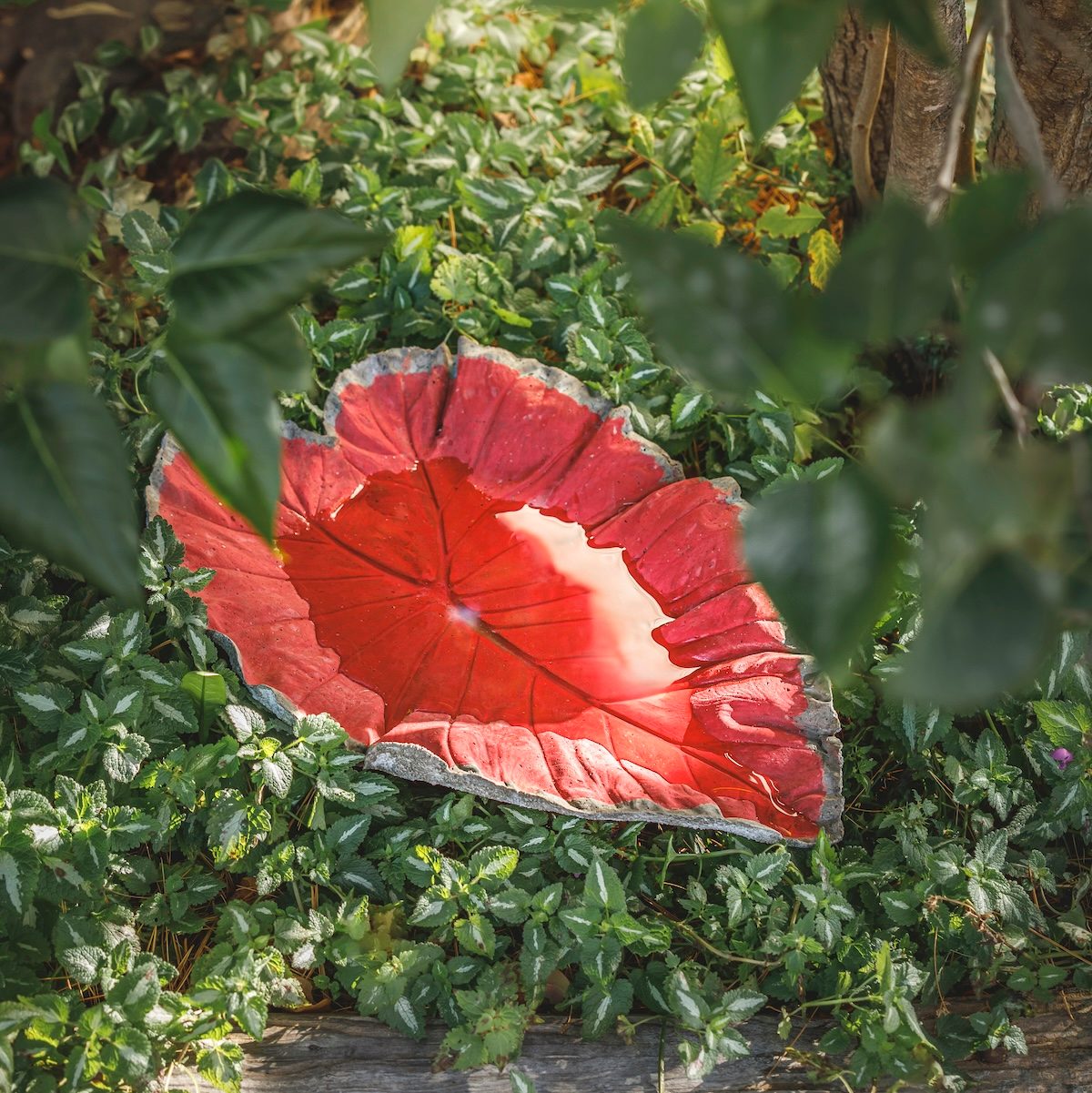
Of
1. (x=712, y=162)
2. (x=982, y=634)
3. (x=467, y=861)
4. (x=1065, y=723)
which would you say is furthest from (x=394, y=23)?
(x=712, y=162)

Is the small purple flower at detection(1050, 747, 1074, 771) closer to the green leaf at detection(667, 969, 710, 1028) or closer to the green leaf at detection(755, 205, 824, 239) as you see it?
the green leaf at detection(667, 969, 710, 1028)

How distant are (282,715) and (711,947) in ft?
2.26

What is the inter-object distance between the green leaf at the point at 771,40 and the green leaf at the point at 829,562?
192mm

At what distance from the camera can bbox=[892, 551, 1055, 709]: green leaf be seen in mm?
440

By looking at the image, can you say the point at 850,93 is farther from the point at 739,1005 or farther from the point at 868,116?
the point at 739,1005

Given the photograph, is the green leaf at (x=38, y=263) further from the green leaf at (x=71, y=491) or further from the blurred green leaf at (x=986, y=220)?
the blurred green leaf at (x=986, y=220)

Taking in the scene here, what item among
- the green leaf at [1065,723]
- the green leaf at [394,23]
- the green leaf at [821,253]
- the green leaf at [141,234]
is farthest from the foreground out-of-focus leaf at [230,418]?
the green leaf at [821,253]

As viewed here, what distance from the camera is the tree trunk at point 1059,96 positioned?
1.54 m

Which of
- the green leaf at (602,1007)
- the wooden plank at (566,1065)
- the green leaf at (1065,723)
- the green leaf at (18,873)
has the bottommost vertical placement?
the wooden plank at (566,1065)

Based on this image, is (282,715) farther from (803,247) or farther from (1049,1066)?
(803,247)

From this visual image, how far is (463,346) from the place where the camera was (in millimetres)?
1834

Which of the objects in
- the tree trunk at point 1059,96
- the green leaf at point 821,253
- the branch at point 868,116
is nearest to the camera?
the tree trunk at point 1059,96

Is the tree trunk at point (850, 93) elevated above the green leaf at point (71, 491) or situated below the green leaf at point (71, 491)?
above

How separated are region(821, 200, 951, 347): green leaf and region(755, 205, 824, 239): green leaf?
1.70 meters
